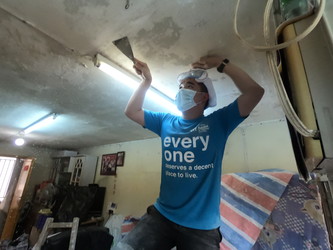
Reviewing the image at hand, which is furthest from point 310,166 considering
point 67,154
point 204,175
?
point 67,154

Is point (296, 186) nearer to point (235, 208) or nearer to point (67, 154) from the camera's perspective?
point (235, 208)

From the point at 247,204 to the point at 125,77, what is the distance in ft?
4.93

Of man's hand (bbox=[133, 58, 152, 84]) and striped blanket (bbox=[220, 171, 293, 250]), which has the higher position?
man's hand (bbox=[133, 58, 152, 84])

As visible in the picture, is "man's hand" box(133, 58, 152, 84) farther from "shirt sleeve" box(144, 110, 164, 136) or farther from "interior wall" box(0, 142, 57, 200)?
"interior wall" box(0, 142, 57, 200)

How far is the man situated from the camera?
833 mm

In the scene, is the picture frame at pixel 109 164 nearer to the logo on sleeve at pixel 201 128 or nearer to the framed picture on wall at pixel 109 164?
the framed picture on wall at pixel 109 164

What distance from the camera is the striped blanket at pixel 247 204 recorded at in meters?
1.45

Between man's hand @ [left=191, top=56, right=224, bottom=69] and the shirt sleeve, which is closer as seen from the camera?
man's hand @ [left=191, top=56, right=224, bottom=69]

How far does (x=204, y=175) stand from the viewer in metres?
0.91

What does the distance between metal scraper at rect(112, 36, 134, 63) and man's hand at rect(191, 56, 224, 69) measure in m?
0.41

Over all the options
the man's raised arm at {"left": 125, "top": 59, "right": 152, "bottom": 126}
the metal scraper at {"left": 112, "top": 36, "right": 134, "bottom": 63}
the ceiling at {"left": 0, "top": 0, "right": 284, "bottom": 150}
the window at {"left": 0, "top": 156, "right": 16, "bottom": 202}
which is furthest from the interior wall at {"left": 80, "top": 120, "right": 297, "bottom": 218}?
the window at {"left": 0, "top": 156, "right": 16, "bottom": 202}

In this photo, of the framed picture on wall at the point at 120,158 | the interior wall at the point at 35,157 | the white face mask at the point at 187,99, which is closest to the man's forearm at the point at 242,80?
the white face mask at the point at 187,99

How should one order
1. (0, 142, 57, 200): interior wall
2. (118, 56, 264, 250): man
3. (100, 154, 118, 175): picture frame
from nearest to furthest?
1. (118, 56, 264, 250): man
2. (100, 154, 118, 175): picture frame
3. (0, 142, 57, 200): interior wall

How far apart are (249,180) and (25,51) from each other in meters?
2.13
